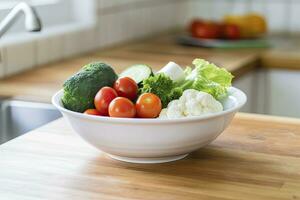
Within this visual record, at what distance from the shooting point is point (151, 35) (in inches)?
121

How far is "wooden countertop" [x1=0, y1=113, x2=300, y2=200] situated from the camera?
1009 millimetres

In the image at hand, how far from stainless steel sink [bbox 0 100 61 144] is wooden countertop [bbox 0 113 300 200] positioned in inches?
10.5

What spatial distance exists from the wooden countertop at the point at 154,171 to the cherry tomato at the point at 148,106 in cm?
10

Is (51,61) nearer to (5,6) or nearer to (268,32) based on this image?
(5,6)

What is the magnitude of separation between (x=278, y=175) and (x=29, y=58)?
4.06 ft

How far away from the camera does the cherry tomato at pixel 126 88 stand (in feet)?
3.86

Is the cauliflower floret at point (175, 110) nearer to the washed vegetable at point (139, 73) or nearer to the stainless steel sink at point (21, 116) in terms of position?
the washed vegetable at point (139, 73)

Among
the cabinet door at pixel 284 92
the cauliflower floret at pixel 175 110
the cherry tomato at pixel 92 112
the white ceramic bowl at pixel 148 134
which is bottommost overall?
the cabinet door at pixel 284 92

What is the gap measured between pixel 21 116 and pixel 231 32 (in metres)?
1.31

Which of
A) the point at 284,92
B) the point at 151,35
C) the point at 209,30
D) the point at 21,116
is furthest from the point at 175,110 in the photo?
the point at 151,35

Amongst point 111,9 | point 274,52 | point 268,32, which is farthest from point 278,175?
point 268,32

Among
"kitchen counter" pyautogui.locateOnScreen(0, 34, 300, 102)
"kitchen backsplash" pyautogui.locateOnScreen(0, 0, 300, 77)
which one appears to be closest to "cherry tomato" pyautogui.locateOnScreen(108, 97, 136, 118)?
"kitchen counter" pyautogui.locateOnScreen(0, 34, 300, 102)

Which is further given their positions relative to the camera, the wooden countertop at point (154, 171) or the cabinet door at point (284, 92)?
the cabinet door at point (284, 92)

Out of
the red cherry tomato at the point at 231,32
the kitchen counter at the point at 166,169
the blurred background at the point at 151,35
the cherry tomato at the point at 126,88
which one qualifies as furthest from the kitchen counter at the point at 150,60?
the cherry tomato at the point at 126,88
